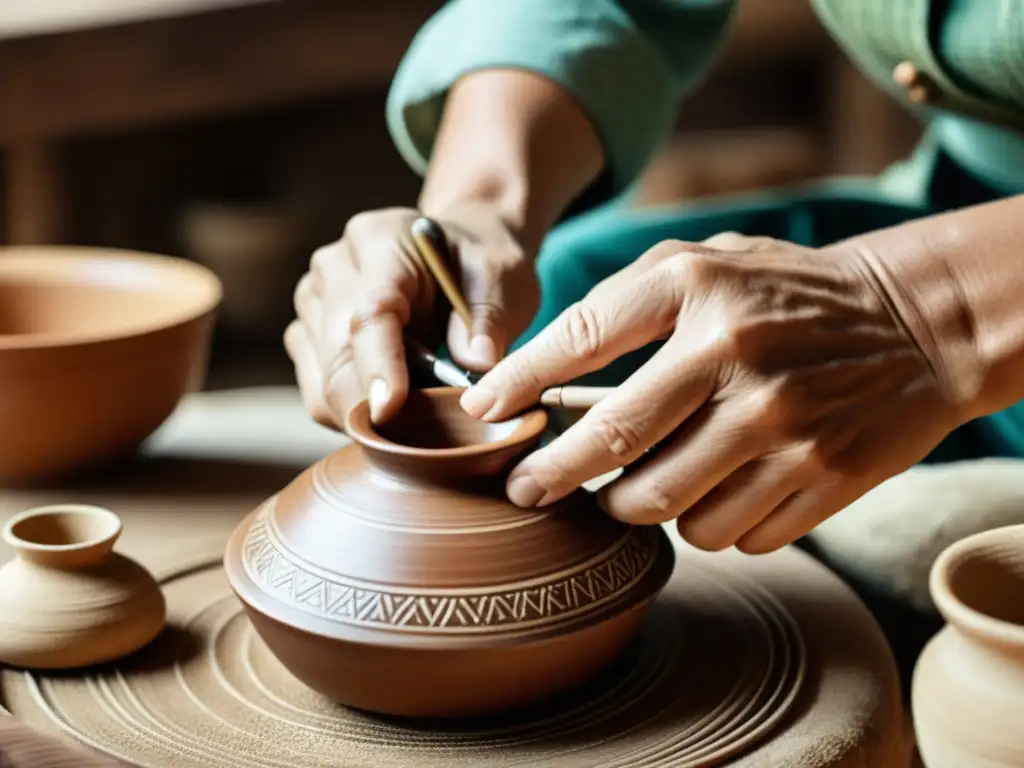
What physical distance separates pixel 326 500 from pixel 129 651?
0.79 ft

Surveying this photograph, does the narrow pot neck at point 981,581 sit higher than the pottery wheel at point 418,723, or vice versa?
the narrow pot neck at point 981,581

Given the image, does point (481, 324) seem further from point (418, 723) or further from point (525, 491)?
point (418, 723)

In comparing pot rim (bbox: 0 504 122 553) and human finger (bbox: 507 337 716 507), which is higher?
human finger (bbox: 507 337 716 507)

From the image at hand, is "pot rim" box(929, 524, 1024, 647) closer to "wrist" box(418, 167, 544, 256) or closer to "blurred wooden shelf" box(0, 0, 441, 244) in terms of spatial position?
"wrist" box(418, 167, 544, 256)

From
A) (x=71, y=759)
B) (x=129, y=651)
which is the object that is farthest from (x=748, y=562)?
(x=71, y=759)

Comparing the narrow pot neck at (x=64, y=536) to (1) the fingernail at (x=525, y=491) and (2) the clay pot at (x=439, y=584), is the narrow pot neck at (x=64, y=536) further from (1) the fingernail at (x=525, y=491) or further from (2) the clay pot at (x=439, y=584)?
(1) the fingernail at (x=525, y=491)

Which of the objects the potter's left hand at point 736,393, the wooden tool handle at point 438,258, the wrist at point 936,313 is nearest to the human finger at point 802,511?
the potter's left hand at point 736,393

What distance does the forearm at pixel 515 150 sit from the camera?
61.1 inches

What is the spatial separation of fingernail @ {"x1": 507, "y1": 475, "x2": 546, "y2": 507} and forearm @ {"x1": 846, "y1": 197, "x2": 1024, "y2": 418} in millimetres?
346

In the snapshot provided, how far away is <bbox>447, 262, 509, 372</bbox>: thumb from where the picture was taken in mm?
1274

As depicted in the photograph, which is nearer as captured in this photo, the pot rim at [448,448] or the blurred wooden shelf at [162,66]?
the pot rim at [448,448]

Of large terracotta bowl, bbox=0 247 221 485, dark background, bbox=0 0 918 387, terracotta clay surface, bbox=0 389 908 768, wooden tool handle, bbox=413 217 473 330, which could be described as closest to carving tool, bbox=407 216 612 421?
wooden tool handle, bbox=413 217 473 330

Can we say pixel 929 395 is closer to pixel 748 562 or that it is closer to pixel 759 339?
pixel 759 339

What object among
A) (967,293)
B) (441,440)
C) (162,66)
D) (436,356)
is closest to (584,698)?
(441,440)
